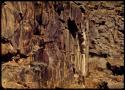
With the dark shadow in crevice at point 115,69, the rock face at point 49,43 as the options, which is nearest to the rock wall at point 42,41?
the rock face at point 49,43

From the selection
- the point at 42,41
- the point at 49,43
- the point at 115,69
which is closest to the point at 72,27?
the point at 49,43

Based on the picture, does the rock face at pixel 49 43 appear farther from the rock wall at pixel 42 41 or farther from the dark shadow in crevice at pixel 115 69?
the dark shadow in crevice at pixel 115 69

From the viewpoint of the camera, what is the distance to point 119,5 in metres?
28.2

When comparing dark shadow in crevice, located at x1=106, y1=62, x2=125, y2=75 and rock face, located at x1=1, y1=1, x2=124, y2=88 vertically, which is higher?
rock face, located at x1=1, y1=1, x2=124, y2=88

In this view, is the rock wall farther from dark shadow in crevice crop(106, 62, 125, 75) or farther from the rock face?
dark shadow in crevice crop(106, 62, 125, 75)

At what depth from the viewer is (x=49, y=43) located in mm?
Answer: 22391

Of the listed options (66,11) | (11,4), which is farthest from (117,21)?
(11,4)

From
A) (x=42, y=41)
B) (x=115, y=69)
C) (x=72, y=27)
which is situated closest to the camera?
(x=42, y=41)

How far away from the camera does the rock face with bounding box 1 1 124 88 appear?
68.1ft

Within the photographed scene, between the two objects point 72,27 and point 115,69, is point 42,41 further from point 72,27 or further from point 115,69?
point 115,69


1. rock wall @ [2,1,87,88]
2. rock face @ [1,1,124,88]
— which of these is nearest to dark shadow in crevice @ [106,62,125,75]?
rock face @ [1,1,124,88]

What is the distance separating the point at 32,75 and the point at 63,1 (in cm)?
517

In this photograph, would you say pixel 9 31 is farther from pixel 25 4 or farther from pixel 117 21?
pixel 117 21

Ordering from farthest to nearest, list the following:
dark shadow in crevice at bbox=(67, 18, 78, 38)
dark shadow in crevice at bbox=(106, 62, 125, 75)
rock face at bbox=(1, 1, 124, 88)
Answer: dark shadow in crevice at bbox=(106, 62, 125, 75)
dark shadow in crevice at bbox=(67, 18, 78, 38)
rock face at bbox=(1, 1, 124, 88)
